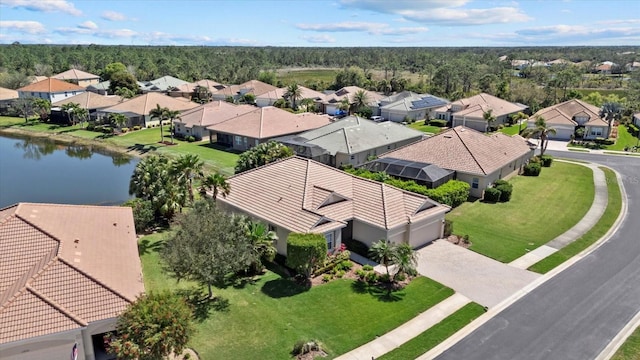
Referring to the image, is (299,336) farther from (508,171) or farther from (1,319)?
(508,171)

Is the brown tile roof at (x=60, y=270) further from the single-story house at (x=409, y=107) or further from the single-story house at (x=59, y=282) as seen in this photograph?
the single-story house at (x=409, y=107)

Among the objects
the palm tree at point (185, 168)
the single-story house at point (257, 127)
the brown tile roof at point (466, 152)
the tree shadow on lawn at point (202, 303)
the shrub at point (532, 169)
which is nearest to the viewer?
the tree shadow on lawn at point (202, 303)

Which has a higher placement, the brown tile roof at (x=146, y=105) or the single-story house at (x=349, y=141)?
the brown tile roof at (x=146, y=105)

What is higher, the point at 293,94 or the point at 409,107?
the point at 293,94

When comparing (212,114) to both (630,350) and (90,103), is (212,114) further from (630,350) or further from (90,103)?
(630,350)

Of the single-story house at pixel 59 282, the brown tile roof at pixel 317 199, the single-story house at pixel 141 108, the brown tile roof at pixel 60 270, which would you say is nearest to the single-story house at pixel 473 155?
the brown tile roof at pixel 317 199

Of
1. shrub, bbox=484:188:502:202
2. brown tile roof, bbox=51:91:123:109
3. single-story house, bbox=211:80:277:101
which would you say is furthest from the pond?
single-story house, bbox=211:80:277:101

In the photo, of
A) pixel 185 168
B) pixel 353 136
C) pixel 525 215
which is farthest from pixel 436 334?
pixel 353 136
